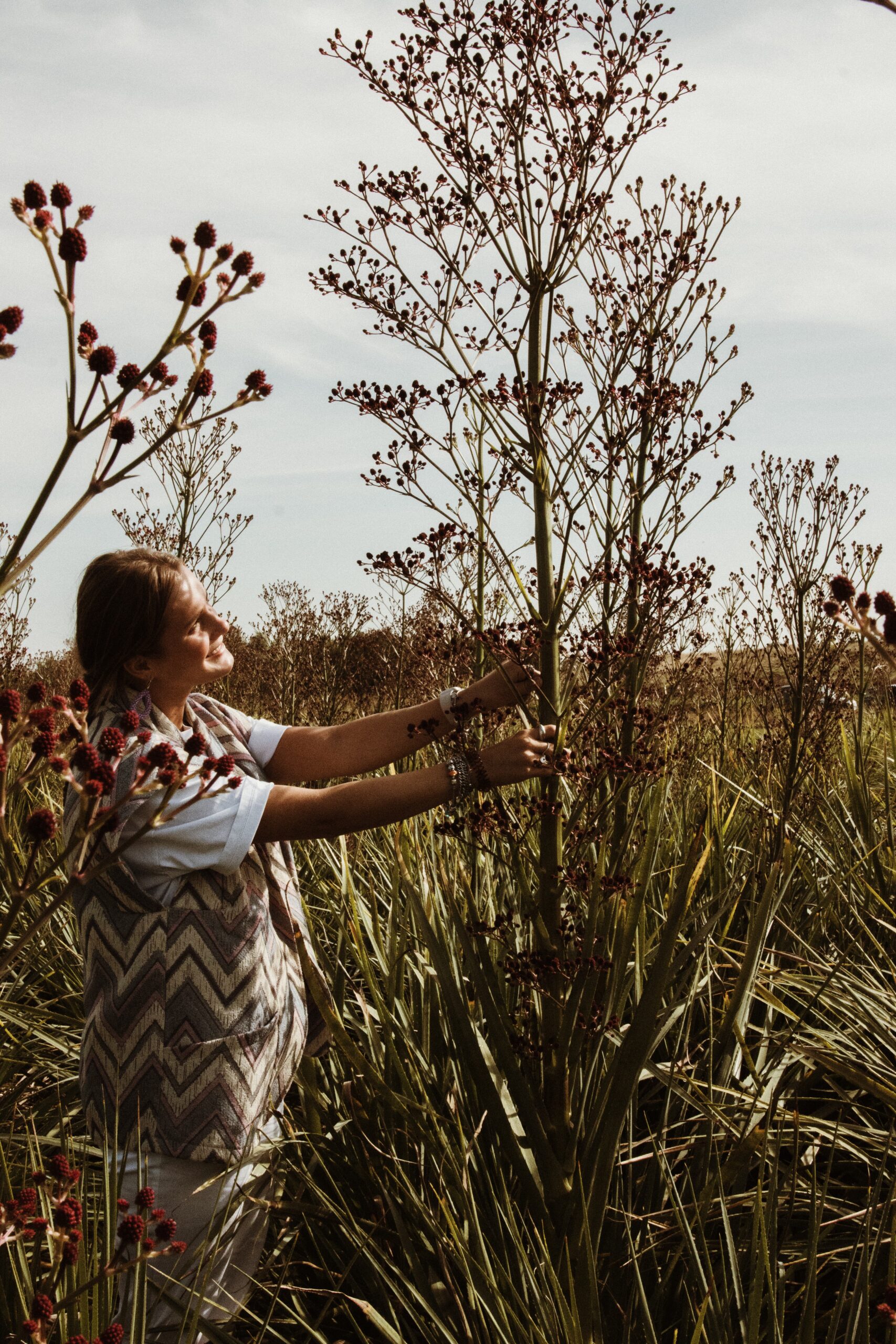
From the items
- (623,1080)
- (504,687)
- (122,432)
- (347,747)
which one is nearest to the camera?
(122,432)

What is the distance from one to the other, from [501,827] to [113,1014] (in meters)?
1.03

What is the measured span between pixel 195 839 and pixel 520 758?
0.78 m

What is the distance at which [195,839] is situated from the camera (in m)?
2.55

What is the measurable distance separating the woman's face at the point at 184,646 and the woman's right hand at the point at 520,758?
2.61ft

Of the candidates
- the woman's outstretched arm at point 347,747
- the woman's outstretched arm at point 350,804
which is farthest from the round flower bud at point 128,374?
the woman's outstretched arm at point 347,747

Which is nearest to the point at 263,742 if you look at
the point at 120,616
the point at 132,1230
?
the point at 120,616

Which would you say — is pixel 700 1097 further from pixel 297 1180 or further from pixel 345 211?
pixel 345 211

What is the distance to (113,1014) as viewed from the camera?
2605 mm

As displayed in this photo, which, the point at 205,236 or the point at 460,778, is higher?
the point at 205,236

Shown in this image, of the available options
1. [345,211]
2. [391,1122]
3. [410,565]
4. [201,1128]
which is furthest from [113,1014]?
[345,211]

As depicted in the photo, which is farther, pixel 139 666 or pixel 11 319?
pixel 139 666

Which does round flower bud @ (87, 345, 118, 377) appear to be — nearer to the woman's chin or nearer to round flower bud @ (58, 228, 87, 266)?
round flower bud @ (58, 228, 87, 266)

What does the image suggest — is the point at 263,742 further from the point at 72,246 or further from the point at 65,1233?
the point at 72,246

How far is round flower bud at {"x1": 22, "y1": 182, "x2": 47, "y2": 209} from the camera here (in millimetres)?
1188
